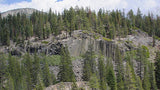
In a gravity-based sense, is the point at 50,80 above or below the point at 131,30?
below

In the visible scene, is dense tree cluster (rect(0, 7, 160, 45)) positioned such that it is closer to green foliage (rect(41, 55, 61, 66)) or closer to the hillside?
the hillside

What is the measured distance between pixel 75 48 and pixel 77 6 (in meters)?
47.2

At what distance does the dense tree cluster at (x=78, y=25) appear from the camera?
284 feet

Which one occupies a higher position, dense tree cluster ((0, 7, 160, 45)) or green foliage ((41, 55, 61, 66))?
dense tree cluster ((0, 7, 160, 45))

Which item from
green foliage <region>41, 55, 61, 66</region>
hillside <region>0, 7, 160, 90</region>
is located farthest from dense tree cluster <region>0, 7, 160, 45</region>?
green foliage <region>41, 55, 61, 66</region>

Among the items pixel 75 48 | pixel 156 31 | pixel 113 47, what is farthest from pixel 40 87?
pixel 156 31

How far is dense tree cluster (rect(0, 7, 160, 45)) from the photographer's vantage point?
86438 mm

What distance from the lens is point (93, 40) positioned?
241 ft

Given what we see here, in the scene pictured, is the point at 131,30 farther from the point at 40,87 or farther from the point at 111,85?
the point at 40,87

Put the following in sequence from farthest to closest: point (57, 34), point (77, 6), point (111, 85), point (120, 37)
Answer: point (77, 6), point (120, 37), point (57, 34), point (111, 85)

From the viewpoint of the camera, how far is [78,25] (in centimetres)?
8644

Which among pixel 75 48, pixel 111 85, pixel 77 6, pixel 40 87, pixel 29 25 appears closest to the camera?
pixel 40 87

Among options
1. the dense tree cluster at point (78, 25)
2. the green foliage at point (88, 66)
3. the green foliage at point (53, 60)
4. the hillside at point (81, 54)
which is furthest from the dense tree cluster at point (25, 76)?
the dense tree cluster at point (78, 25)

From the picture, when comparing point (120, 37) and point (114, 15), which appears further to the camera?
point (114, 15)
